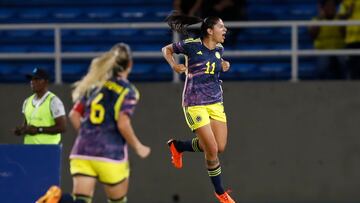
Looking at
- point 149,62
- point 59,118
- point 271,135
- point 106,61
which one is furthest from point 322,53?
point 106,61

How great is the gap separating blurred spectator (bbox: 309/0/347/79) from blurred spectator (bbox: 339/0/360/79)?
0.47ft

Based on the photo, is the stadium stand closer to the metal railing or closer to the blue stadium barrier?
the metal railing

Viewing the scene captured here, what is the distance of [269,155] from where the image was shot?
17734mm

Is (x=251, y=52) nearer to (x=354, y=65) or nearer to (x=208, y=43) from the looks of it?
(x=354, y=65)

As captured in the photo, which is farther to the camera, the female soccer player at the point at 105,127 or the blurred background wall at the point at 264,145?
the blurred background wall at the point at 264,145

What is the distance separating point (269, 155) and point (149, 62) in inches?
114

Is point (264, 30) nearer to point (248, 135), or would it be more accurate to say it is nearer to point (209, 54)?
point (248, 135)

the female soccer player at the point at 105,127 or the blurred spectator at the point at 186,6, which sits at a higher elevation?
the blurred spectator at the point at 186,6

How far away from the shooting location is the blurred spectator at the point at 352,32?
1773cm

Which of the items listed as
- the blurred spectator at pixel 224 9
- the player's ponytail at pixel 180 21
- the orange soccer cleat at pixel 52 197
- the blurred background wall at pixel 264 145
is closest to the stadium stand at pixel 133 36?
the blurred spectator at pixel 224 9

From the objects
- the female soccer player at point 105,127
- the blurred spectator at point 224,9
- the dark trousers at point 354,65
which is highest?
the blurred spectator at point 224,9

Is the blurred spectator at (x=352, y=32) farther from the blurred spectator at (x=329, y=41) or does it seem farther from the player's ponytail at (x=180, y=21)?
the player's ponytail at (x=180, y=21)

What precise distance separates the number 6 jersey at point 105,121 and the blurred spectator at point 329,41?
24.9 ft

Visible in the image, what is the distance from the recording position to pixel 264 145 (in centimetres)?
1773
